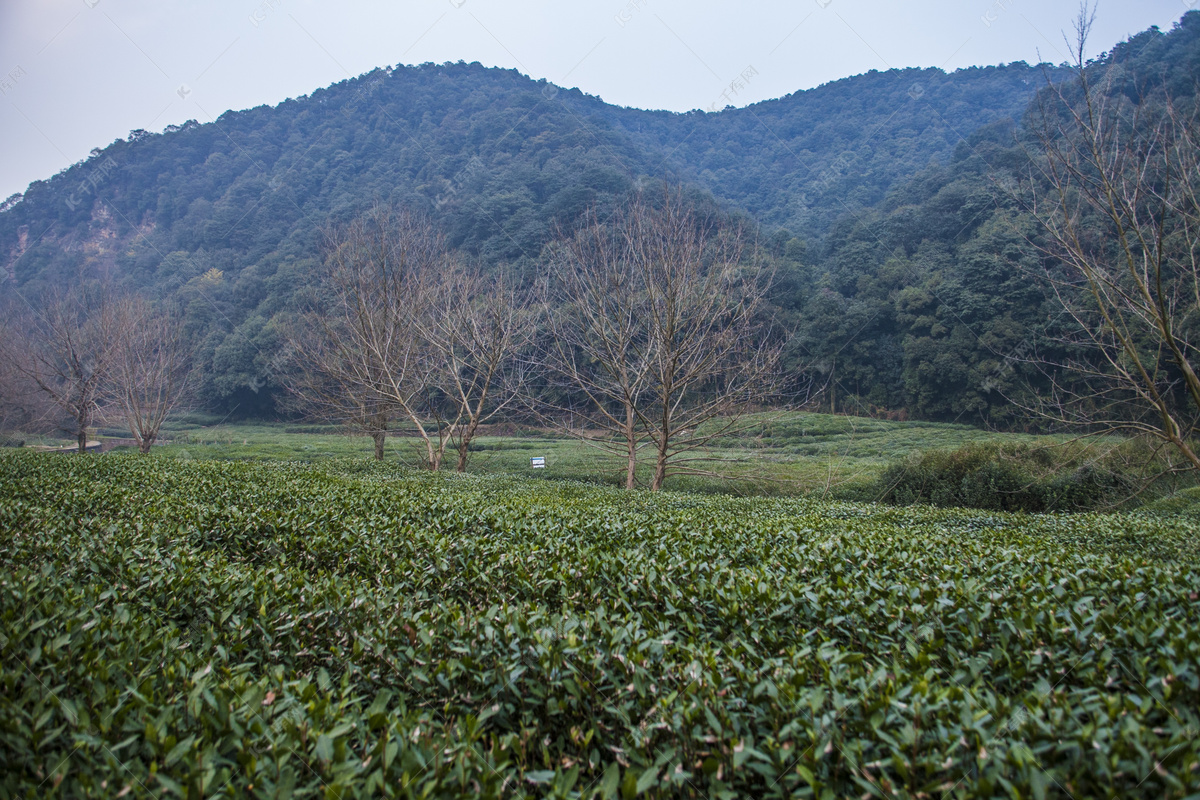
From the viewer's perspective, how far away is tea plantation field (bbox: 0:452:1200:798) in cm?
175

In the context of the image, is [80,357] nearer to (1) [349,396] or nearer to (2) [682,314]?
(1) [349,396]

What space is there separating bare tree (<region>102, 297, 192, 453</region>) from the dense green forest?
13598 mm

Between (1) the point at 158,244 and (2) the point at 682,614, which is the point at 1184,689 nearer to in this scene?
(2) the point at 682,614

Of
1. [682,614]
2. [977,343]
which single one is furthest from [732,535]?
[977,343]

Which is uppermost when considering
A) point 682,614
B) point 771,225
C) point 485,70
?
point 485,70

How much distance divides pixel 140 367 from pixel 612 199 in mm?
35588

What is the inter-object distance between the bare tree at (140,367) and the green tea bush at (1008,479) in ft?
90.8

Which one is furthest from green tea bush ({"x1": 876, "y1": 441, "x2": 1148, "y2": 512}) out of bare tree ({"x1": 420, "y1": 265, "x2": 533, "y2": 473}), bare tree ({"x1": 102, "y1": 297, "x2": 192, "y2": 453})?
bare tree ({"x1": 102, "y1": 297, "x2": 192, "y2": 453})

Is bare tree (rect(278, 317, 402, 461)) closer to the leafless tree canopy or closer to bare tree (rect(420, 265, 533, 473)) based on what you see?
the leafless tree canopy

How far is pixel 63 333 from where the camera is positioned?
22.5 meters

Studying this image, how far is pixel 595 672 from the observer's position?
95.9 inches

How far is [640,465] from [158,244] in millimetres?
71897

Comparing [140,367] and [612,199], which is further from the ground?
[612,199]

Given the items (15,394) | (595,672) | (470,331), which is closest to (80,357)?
(15,394)
